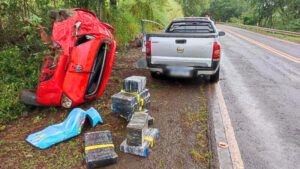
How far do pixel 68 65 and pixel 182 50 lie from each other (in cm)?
282

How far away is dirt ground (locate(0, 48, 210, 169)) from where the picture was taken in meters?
3.10

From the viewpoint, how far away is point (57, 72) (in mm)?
4102

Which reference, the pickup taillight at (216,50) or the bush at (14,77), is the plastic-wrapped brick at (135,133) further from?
the pickup taillight at (216,50)

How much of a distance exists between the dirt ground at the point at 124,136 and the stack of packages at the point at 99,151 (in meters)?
0.14

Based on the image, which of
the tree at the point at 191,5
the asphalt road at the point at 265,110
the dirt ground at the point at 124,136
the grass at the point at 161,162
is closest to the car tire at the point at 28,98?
the dirt ground at the point at 124,136

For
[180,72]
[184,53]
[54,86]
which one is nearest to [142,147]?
[54,86]

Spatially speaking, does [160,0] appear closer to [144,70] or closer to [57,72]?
[144,70]

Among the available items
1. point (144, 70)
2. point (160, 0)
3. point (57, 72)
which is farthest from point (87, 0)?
point (160, 0)

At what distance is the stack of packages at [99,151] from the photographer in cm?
296

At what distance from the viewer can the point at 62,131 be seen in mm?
3596

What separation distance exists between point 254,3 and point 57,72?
43.8m

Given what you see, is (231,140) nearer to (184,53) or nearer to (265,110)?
(265,110)

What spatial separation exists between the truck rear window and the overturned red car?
12.9 ft

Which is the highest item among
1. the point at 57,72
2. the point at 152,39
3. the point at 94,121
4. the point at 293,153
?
the point at 152,39
